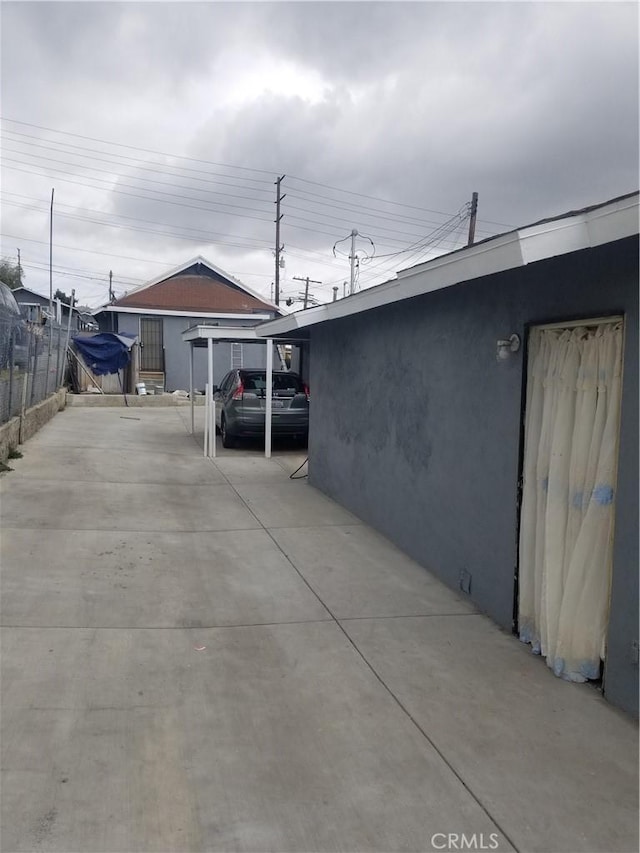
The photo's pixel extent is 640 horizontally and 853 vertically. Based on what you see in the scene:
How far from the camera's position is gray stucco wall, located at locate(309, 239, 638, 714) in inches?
141

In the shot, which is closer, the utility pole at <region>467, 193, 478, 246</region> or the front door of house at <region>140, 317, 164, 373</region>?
the utility pole at <region>467, 193, 478, 246</region>

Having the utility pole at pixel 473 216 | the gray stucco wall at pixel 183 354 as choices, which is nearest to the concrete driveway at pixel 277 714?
the utility pole at pixel 473 216

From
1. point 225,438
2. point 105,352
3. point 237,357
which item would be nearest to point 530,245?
point 225,438

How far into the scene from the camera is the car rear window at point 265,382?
1277cm

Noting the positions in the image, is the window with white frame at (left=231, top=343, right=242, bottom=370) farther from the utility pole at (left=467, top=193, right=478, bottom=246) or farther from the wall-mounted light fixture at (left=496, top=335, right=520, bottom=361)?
the wall-mounted light fixture at (left=496, top=335, right=520, bottom=361)

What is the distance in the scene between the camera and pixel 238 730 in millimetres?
3389

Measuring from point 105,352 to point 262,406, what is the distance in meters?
12.1

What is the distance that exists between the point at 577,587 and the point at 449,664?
3.01 ft

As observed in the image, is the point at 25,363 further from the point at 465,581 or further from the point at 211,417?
the point at 465,581

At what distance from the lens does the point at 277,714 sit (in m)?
3.55

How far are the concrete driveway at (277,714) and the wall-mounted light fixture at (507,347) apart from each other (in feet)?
6.23

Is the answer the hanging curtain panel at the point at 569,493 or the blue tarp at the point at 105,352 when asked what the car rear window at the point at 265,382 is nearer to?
the hanging curtain panel at the point at 569,493

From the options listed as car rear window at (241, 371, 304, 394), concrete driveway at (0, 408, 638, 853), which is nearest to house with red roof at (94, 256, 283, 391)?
car rear window at (241, 371, 304, 394)

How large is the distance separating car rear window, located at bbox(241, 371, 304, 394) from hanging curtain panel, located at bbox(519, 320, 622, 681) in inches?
338
